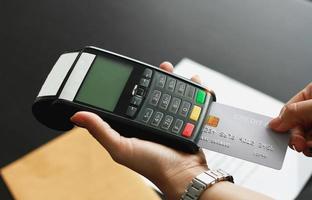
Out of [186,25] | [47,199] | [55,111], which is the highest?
[186,25]

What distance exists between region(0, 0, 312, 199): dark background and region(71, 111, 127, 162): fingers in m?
0.22

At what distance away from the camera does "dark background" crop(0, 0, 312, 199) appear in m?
0.82

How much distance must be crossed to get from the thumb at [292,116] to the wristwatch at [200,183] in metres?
0.10

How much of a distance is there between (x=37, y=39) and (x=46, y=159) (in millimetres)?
265

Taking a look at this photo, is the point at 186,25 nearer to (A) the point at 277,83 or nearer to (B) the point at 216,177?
(A) the point at 277,83

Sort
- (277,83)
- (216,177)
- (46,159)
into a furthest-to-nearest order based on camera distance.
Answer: (277,83)
(46,159)
(216,177)

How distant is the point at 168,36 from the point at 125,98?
0.28 meters

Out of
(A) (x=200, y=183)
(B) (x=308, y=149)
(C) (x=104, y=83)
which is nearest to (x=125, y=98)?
(C) (x=104, y=83)

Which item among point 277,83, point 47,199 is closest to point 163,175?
point 47,199

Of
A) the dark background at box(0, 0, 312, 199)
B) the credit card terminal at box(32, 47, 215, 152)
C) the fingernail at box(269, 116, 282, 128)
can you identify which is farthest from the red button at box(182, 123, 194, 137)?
the dark background at box(0, 0, 312, 199)

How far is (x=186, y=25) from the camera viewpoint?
34.9 inches

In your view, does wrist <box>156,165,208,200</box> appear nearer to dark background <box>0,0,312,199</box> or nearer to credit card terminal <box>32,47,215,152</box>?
credit card terminal <box>32,47,215,152</box>

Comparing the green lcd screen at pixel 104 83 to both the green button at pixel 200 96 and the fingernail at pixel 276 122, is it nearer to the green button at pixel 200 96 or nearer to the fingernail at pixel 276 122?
the green button at pixel 200 96

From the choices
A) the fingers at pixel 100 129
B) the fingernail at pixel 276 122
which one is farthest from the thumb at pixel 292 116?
the fingers at pixel 100 129
